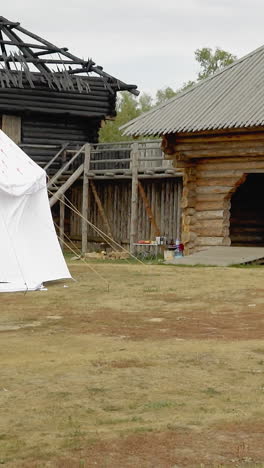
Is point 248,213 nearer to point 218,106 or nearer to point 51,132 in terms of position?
point 218,106

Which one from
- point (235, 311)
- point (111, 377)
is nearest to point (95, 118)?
point (235, 311)

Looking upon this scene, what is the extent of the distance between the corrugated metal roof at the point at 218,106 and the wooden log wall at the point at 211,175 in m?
0.59

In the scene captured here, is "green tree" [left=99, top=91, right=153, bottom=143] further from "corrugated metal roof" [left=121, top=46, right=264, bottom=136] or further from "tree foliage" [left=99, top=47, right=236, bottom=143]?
"corrugated metal roof" [left=121, top=46, right=264, bottom=136]

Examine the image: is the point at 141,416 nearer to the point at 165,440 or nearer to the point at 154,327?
the point at 165,440

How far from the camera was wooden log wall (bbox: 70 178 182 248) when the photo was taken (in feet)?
81.4

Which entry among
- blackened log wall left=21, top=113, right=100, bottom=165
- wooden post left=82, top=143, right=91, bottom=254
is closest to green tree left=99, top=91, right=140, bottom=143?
Answer: blackened log wall left=21, top=113, right=100, bottom=165

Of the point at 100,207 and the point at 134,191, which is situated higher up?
the point at 134,191

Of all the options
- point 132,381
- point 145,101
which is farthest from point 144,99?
point 132,381

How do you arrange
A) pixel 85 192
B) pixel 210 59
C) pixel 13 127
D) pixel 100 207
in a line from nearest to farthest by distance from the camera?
pixel 85 192 → pixel 100 207 → pixel 13 127 → pixel 210 59

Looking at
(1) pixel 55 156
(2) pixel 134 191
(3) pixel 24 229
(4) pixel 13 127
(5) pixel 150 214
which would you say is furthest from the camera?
(4) pixel 13 127

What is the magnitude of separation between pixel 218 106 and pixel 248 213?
188 inches

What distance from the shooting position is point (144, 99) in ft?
222

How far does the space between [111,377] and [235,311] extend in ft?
15.3

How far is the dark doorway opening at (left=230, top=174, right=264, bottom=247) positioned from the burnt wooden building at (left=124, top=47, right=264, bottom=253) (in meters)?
2.76
